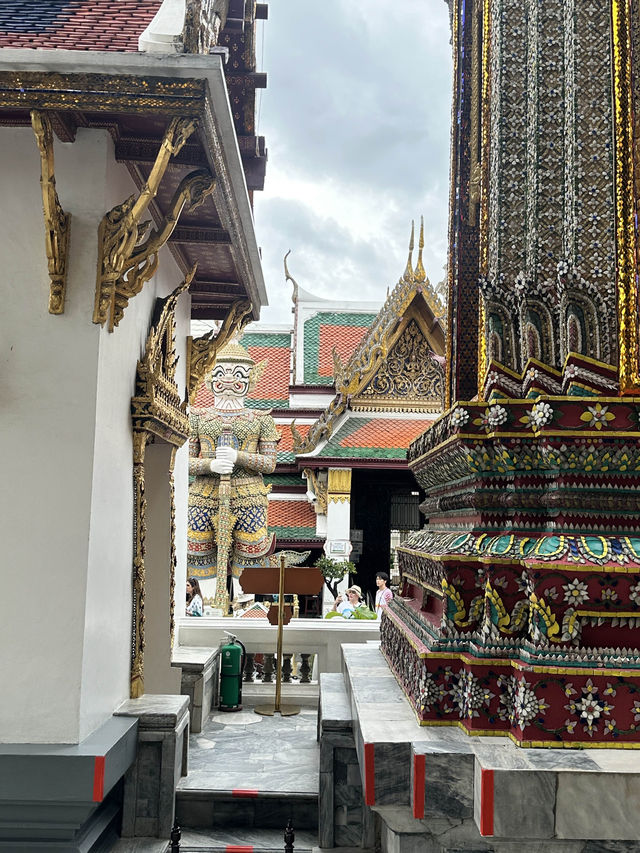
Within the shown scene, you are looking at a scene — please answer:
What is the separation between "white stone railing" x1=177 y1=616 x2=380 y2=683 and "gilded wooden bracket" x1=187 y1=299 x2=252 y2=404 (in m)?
1.74

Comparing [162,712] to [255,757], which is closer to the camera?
[162,712]

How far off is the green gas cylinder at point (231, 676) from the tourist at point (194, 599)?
2128 mm

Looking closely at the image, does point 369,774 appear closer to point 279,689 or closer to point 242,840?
point 242,840

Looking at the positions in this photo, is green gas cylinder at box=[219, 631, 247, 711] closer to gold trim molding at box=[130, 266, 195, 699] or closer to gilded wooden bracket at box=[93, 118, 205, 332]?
gold trim molding at box=[130, 266, 195, 699]

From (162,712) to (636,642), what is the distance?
7.53ft

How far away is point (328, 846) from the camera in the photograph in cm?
342

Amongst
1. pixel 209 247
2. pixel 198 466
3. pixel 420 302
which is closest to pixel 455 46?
pixel 209 247

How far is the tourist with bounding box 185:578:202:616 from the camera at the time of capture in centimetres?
809

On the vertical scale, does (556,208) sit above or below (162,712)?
above

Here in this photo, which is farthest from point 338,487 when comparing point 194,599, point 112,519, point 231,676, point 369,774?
point 369,774

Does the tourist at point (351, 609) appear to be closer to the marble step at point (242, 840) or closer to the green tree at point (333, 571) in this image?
the green tree at point (333, 571)

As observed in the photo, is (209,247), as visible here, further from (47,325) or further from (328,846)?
(328,846)

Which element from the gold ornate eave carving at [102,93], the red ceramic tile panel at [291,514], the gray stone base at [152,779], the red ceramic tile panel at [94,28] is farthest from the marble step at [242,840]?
the red ceramic tile panel at [291,514]

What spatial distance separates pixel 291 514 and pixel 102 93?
11.5m
